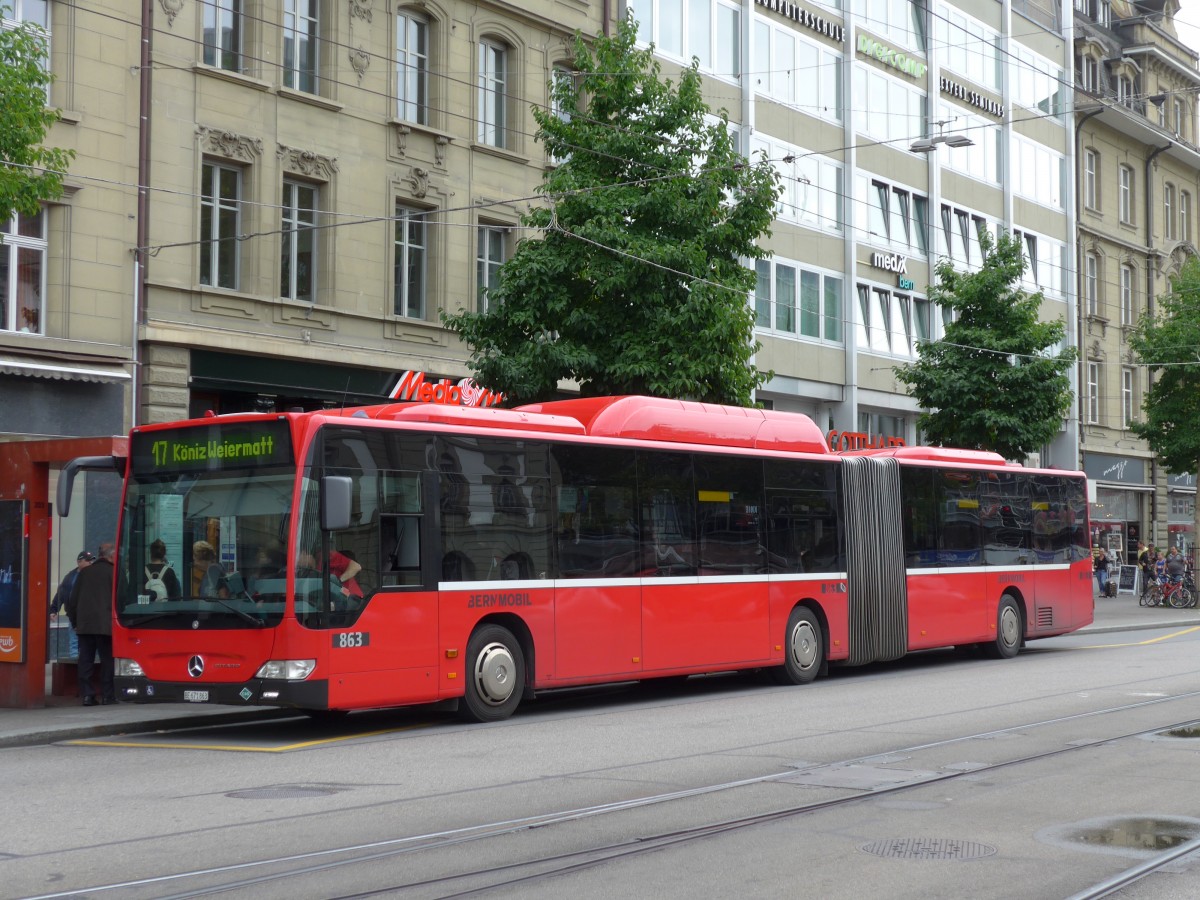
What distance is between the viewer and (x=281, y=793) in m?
10.3

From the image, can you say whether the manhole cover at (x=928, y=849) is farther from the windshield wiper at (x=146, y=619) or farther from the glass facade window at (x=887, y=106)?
the glass facade window at (x=887, y=106)

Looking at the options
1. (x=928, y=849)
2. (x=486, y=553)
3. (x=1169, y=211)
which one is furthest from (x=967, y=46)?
(x=928, y=849)

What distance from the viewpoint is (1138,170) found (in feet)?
179

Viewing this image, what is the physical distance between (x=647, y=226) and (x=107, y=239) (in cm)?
770

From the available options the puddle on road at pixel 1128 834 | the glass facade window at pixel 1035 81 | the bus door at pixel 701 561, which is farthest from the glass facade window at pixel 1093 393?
the puddle on road at pixel 1128 834

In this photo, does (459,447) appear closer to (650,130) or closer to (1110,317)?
(650,130)

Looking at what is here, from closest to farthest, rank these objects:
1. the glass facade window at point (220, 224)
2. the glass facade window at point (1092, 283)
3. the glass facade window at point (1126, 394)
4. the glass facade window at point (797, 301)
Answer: the glass facade window at point (220, 224), the glass facade window at point (797, 301), the glass facade window at point (1092, 283), the glass facade window at point (1126, 394)

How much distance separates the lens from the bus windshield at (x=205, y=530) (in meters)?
13.4

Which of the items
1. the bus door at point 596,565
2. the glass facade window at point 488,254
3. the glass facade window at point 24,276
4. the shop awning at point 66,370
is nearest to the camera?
the bus door at point 596,565

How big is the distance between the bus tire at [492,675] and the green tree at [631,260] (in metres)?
7.66

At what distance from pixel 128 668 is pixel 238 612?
4.86 ft

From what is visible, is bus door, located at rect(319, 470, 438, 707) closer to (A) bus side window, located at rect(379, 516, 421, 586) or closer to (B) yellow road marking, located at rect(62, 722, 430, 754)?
(A) bus side window, located at rect(379, 516, 421, 586)

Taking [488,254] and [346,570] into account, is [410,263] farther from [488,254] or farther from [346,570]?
[346,570]

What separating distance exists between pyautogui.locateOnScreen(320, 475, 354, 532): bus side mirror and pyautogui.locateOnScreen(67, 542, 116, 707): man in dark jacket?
164 inches
